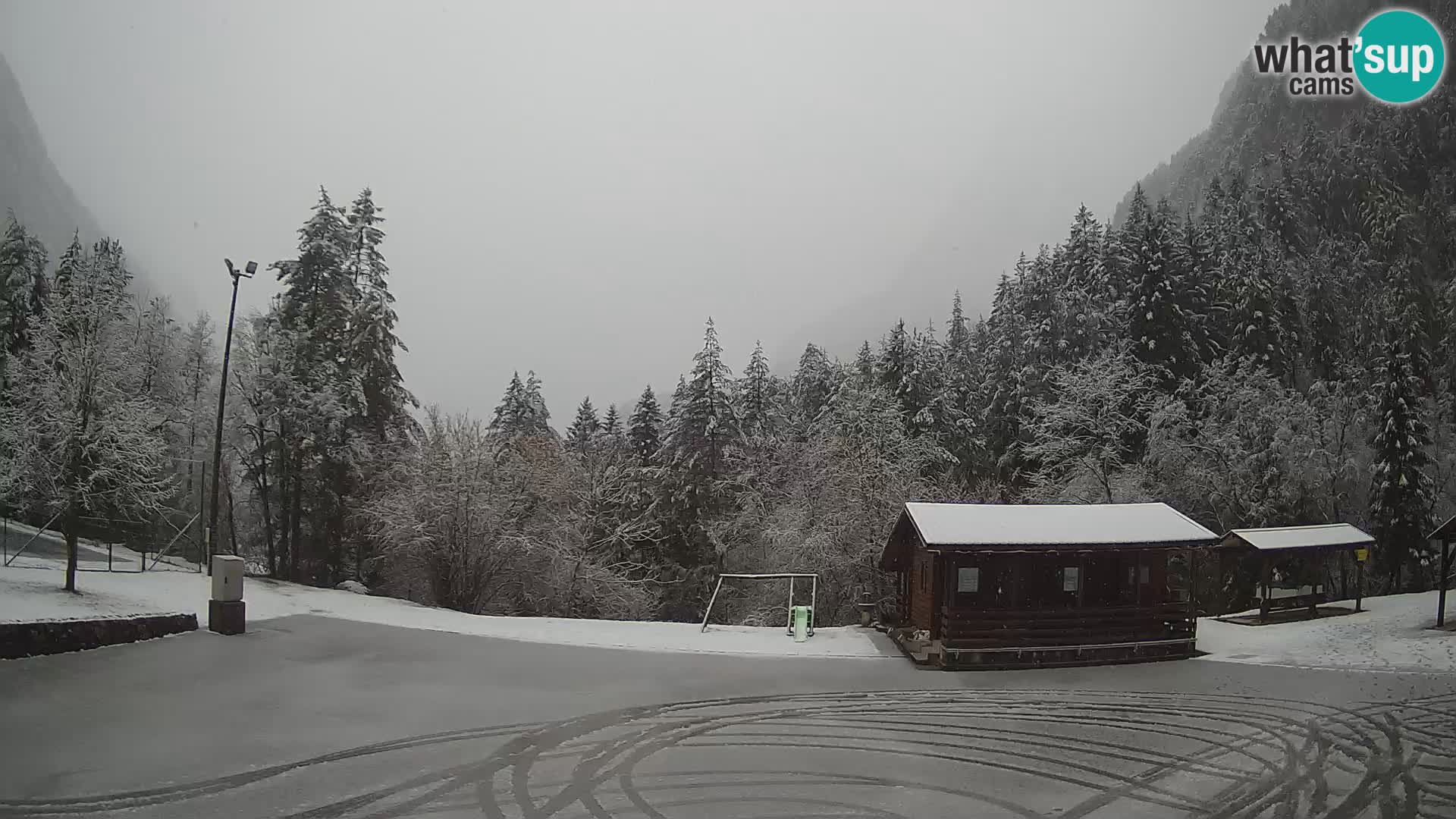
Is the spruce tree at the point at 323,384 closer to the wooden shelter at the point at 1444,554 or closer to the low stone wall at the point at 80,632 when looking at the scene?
the low stone wall at the point at 80,632

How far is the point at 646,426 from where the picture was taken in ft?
136

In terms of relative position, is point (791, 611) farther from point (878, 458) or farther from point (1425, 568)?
point (1425, 568)

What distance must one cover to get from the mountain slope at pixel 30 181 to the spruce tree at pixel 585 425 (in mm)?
29931

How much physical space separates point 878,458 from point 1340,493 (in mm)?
15500

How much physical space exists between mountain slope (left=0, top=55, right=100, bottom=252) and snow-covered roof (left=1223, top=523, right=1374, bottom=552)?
28098mm

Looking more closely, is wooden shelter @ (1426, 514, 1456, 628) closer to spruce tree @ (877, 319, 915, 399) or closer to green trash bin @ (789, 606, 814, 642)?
green trash bin @ (789, 606, 814, 642)

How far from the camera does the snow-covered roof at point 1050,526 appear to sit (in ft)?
48.0

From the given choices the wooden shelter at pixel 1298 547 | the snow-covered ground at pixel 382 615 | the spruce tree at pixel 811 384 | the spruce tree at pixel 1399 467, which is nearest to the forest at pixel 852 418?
the spruce tree at pixel 1399 467

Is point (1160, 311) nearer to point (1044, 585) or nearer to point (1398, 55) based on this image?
point (1398, 55)

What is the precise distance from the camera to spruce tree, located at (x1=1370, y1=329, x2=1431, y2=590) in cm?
2267

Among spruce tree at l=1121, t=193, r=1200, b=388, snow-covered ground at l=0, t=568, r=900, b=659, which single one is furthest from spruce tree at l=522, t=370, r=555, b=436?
spruce tree at l=1121, t=193, r=1200, b=388

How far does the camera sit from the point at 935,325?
159 feet

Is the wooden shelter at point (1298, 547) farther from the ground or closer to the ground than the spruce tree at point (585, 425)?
closer to the ground

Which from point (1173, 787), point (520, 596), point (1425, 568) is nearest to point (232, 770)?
point (1173, 787)
